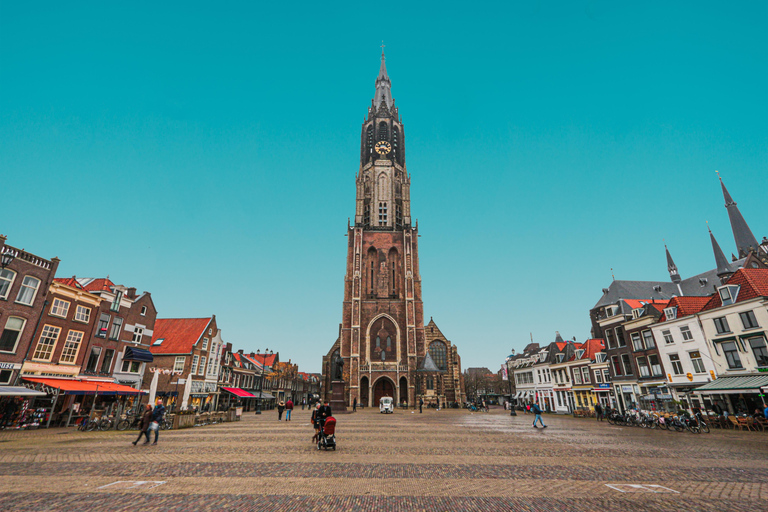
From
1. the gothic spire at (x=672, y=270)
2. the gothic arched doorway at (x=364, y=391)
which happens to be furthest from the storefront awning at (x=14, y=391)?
the gothic spire at (x=672, y=270)

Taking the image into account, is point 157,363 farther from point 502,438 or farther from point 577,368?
point 577,368

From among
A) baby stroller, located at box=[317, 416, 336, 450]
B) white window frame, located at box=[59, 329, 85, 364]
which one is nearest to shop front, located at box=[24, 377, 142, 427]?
white window frame, located at box=[59, 329, 85, 364]

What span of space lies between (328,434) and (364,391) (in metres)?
42.6

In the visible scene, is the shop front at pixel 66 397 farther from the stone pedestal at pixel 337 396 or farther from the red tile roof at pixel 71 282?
the stone pedestal at pixel 337 396

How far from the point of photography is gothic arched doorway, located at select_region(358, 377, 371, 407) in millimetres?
50500

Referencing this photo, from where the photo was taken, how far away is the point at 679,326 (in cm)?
2702

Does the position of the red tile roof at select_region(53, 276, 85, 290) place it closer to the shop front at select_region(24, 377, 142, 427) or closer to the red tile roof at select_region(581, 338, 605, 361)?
the shop front at select_region(24, 377, 142, 427)

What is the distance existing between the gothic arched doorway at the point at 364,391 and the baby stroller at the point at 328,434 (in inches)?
1619

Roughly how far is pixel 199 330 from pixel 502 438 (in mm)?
33146

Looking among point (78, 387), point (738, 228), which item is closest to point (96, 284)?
point (78, 387)

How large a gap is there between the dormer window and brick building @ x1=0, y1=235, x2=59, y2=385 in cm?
4241

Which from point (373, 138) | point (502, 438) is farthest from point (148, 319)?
point (373, 138)

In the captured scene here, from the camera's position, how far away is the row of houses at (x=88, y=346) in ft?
63.5

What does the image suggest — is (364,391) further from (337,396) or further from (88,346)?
(88,346)
